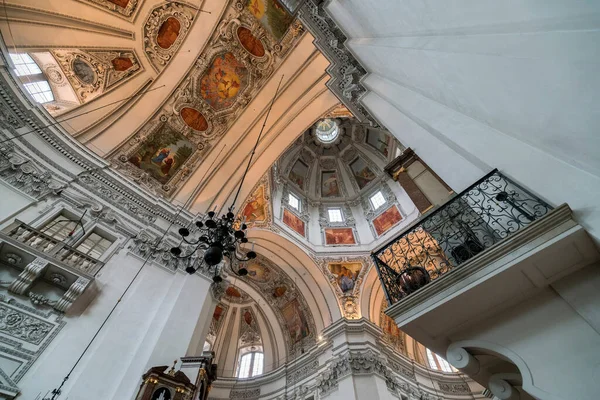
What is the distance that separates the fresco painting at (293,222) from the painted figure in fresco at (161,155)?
6.15 metres

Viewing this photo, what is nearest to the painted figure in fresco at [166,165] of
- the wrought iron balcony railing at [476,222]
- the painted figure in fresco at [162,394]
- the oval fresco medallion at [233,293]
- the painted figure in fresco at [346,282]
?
the painted figure in fresco at [162,394]

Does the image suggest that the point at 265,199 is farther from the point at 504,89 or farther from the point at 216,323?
the point at 504,89

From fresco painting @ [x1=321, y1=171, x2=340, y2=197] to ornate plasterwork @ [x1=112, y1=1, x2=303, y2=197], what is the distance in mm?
8562

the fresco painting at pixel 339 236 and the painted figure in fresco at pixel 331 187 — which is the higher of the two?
the painted figure in fresco at pixel 331 187

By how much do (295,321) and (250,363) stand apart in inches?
121

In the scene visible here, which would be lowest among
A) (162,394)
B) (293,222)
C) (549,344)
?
(549,344)

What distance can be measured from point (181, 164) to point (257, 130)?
→ 9.43 ft

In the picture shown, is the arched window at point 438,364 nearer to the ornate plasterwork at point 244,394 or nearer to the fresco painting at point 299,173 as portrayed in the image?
the ornate plasterwork at point 244,394

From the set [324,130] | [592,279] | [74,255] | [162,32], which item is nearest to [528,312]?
[592,279]

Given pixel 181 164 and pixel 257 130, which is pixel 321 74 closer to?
pixel 257 130

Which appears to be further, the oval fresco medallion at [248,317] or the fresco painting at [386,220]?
the oval fresco medallion at [248,317]

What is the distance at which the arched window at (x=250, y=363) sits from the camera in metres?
12.7

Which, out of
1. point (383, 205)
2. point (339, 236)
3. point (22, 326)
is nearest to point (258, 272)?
point (339, 236)

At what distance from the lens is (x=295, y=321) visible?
12867 millimetres
